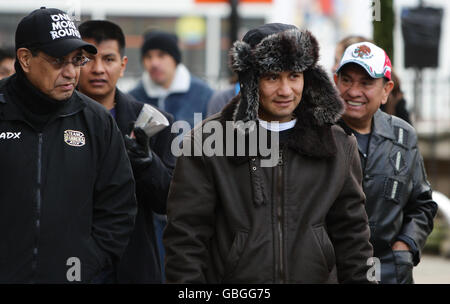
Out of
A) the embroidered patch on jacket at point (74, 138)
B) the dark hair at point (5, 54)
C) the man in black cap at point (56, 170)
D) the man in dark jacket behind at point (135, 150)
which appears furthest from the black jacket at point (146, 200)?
the dark hair at point (5, 54)

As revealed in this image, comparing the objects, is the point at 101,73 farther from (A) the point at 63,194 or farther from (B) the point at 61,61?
(A) the point at 63,194

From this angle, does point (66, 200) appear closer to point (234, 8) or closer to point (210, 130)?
point (210, 130)

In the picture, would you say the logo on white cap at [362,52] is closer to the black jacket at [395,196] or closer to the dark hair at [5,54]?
the black jacket at [395,196]

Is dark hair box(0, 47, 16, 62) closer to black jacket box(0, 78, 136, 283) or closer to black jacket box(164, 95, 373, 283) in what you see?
black jacket box(0, 78, 136, 283)

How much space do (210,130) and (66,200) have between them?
729mm

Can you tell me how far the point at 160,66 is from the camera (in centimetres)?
799

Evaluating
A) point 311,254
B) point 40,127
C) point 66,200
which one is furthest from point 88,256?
point 311,254

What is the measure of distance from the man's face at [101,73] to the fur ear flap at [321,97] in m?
1.51

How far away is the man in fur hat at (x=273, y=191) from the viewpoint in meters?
3.80

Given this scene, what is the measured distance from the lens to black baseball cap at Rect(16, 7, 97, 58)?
4.07 meters

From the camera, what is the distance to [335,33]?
70.5 feet

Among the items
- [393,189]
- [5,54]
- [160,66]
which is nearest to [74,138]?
[393,189]

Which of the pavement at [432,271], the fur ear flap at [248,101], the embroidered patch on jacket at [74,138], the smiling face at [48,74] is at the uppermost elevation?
the smiling face at [48,74]

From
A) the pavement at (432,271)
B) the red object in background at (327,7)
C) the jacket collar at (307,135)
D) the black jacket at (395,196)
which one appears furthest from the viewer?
the red object in background at (327,7)
